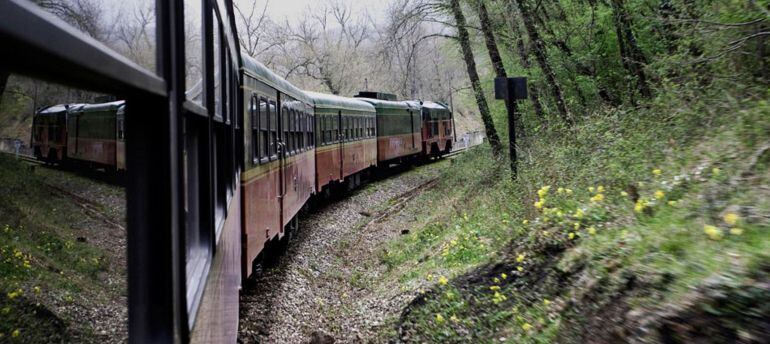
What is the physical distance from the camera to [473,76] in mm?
17547

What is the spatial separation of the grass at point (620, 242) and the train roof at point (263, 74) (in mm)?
2804

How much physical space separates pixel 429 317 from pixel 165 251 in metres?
5.17

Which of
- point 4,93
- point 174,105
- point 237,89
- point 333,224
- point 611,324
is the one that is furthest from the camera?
point 333,224

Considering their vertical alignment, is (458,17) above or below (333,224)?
above

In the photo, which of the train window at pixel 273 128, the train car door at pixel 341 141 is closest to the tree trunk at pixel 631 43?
the train window at pixel 273 128

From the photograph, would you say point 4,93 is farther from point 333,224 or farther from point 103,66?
point 333,224

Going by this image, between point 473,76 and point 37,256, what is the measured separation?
55.6 ft

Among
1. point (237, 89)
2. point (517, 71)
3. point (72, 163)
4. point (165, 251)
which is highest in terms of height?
point (517, 71)

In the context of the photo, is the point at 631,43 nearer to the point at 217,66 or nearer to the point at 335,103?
the point at 335,103

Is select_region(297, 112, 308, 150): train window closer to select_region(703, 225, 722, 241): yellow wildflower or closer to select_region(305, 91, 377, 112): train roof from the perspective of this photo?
select_region(305, 91, 377, 112): train roof

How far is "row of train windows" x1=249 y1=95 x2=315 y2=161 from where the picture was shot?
714 centimetres

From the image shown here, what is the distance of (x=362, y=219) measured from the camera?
50.7ft

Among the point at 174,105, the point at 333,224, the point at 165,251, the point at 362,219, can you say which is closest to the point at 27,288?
the point at 165,251

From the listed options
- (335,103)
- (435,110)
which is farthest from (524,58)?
(435,110)
